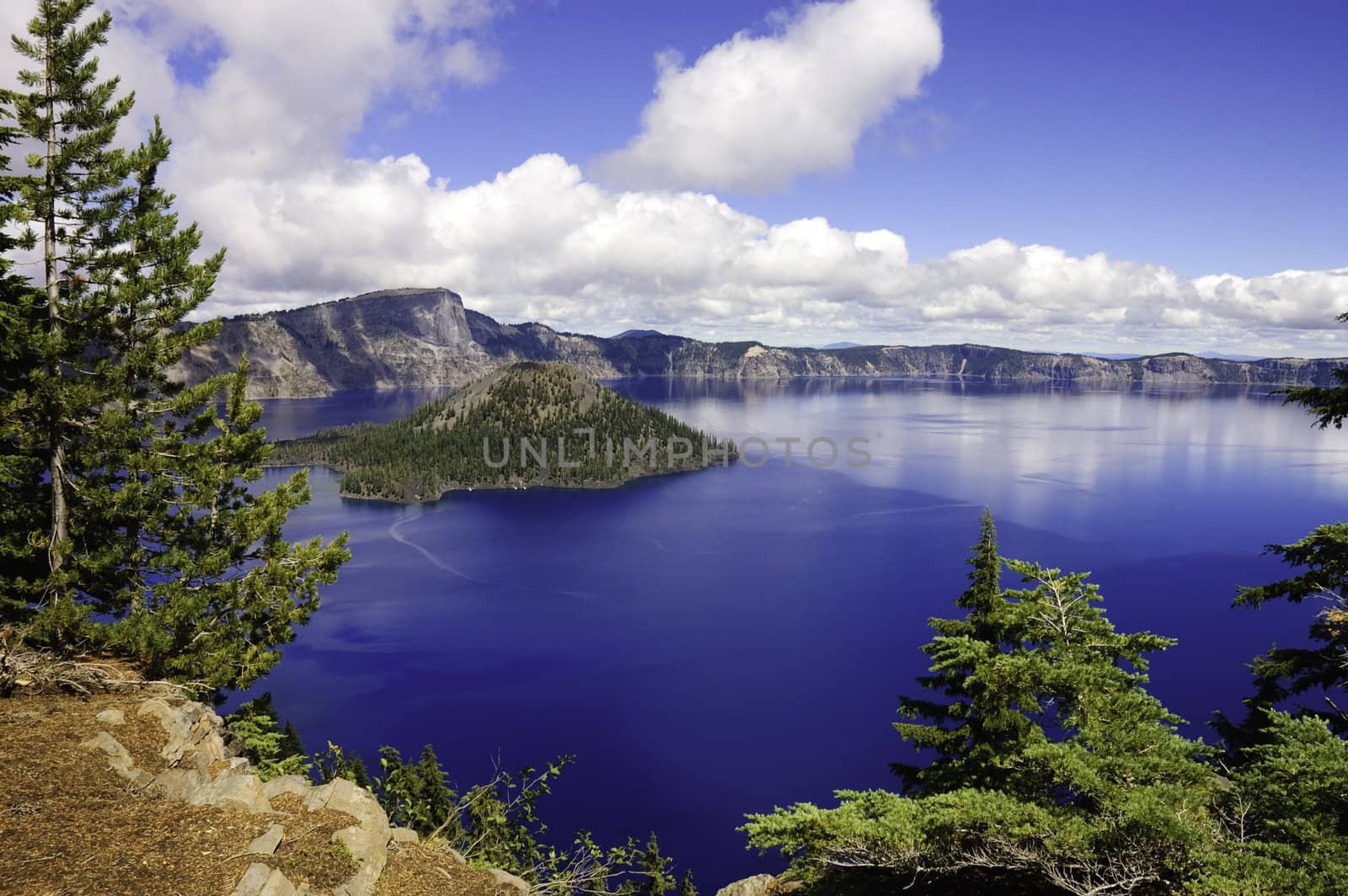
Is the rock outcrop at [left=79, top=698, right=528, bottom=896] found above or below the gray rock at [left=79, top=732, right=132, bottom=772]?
below

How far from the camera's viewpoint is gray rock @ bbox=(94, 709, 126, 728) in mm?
16219

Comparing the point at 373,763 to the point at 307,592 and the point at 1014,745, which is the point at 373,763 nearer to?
the point at 307,592

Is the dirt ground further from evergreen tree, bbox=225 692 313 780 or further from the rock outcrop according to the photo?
evergreen tree, bbox=225 692 313 780

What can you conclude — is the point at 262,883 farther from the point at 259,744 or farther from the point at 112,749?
the point at 259,744

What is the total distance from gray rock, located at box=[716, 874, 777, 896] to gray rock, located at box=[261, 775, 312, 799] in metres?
11.9

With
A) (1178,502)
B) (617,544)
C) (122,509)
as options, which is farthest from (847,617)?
(1178,502)

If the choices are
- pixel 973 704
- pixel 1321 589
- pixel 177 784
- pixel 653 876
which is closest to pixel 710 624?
pixel 653 876

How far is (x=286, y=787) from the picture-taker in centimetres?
1577

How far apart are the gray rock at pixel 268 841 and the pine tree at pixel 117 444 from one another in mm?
9655

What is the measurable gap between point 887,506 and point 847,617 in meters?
68.0

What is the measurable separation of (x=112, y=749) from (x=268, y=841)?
201 inches

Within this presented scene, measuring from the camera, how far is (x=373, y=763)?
210ft

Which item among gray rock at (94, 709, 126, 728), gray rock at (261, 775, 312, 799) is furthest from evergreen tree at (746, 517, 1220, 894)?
gray rock at (94, 709, 126, 728)

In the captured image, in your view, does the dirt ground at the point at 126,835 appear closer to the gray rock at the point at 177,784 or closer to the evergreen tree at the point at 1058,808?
the gray rock at the point at 177,784
